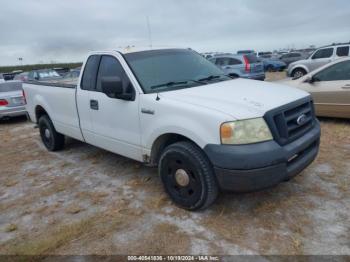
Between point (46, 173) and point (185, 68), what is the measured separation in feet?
9.52

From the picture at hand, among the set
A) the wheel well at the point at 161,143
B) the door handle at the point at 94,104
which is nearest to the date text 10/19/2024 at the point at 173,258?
the wheel well at the point at 161,143

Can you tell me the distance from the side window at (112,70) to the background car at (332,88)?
4.67m

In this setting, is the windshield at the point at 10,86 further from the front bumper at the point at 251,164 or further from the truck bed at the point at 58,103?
the front bumper at the point at 251,164

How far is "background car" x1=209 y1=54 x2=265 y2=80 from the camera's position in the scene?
44.3ft

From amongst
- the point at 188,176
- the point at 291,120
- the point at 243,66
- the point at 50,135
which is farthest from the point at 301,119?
the point at 243,66

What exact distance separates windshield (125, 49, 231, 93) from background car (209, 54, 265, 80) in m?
9.11

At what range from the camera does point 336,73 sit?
6648 millimetres

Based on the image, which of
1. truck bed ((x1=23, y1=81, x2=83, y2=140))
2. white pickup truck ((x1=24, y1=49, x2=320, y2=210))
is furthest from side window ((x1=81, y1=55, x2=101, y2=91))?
truck bed ((x1=23, y1=81, x2=83, y2=140))

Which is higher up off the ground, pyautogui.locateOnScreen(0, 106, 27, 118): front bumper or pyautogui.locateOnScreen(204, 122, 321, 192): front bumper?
pyautogui.locateOnScreen(204, 122, 321, 192): front bumper

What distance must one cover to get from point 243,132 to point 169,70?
1.58 meters

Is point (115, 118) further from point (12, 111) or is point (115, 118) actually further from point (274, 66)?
point (274, 66)

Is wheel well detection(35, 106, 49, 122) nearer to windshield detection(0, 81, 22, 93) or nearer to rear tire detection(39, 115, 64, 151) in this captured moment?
rear tire detection(39, 115, 64, 151)

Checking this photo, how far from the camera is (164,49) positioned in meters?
4.46

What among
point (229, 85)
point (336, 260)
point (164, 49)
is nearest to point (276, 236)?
point (336, 260)
